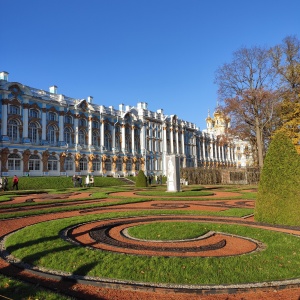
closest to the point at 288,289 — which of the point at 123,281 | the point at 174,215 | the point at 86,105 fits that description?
the point at 123,281

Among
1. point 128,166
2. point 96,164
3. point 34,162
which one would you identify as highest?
point 34,162

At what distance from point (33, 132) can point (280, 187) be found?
3959cm

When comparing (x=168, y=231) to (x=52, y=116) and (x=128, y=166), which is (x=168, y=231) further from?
(x=128, y=166)

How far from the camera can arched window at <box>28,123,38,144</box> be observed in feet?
140

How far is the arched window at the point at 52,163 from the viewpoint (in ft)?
146

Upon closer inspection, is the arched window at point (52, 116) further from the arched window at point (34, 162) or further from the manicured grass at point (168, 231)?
the manicured grass at point (168, 231)

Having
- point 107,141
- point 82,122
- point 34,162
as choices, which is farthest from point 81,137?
point 34,162

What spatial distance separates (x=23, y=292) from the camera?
15.1 feet

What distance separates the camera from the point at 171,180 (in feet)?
85.7

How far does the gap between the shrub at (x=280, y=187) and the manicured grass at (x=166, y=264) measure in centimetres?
240

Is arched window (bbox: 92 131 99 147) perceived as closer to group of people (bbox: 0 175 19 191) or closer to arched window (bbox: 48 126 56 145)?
arched window (bbox: 48 126 56 145)

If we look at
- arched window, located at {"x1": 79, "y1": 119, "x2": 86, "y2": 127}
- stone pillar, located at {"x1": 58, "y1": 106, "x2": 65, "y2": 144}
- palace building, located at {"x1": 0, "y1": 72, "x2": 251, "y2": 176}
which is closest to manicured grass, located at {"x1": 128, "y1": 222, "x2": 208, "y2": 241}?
palace building, located at {"x1": 0, "y1": 72, "x2": 251, "y2": 176}

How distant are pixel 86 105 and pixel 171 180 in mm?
29650

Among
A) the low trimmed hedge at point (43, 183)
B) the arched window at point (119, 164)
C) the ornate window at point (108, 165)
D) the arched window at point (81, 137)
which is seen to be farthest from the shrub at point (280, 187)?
the arched window at point (119, 164)
